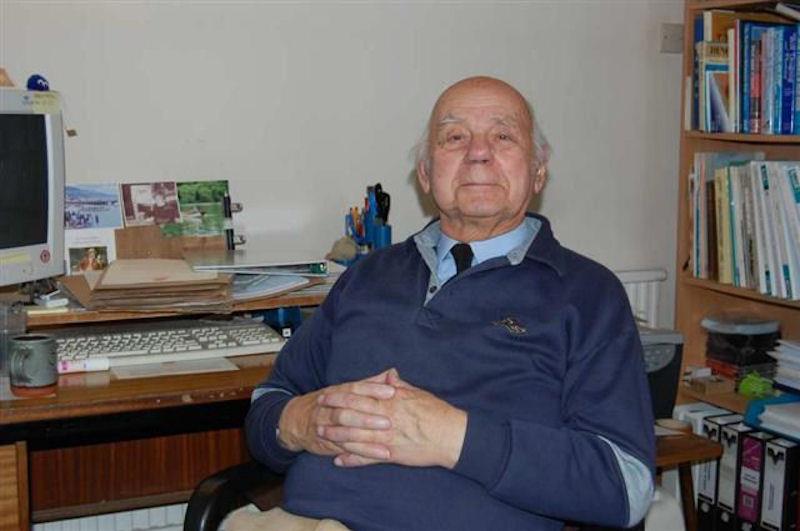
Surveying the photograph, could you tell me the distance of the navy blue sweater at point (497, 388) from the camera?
1.52 m

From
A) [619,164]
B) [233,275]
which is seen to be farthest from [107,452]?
[619,164]

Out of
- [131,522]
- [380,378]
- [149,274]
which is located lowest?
[131,522]

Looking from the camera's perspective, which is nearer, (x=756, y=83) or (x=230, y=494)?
(x=230, y=494)

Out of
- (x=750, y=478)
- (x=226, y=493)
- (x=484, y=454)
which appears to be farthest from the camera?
(x=750, y=478)

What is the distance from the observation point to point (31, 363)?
1.79 m

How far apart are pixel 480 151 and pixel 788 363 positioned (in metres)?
1.29

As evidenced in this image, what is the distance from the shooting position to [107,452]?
8.39 feet

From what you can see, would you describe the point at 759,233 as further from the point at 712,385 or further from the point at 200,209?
the point at 200,209

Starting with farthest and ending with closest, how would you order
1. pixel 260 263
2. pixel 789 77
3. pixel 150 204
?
pixel 789 77, pixel 150 204, pixel 260 263

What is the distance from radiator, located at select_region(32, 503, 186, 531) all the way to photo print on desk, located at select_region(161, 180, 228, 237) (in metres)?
0.74

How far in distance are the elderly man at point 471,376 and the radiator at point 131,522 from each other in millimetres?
977

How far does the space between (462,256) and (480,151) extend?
19 cm

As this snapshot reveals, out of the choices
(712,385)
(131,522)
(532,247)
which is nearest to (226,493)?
(532,247)

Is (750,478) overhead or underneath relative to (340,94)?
underneath
